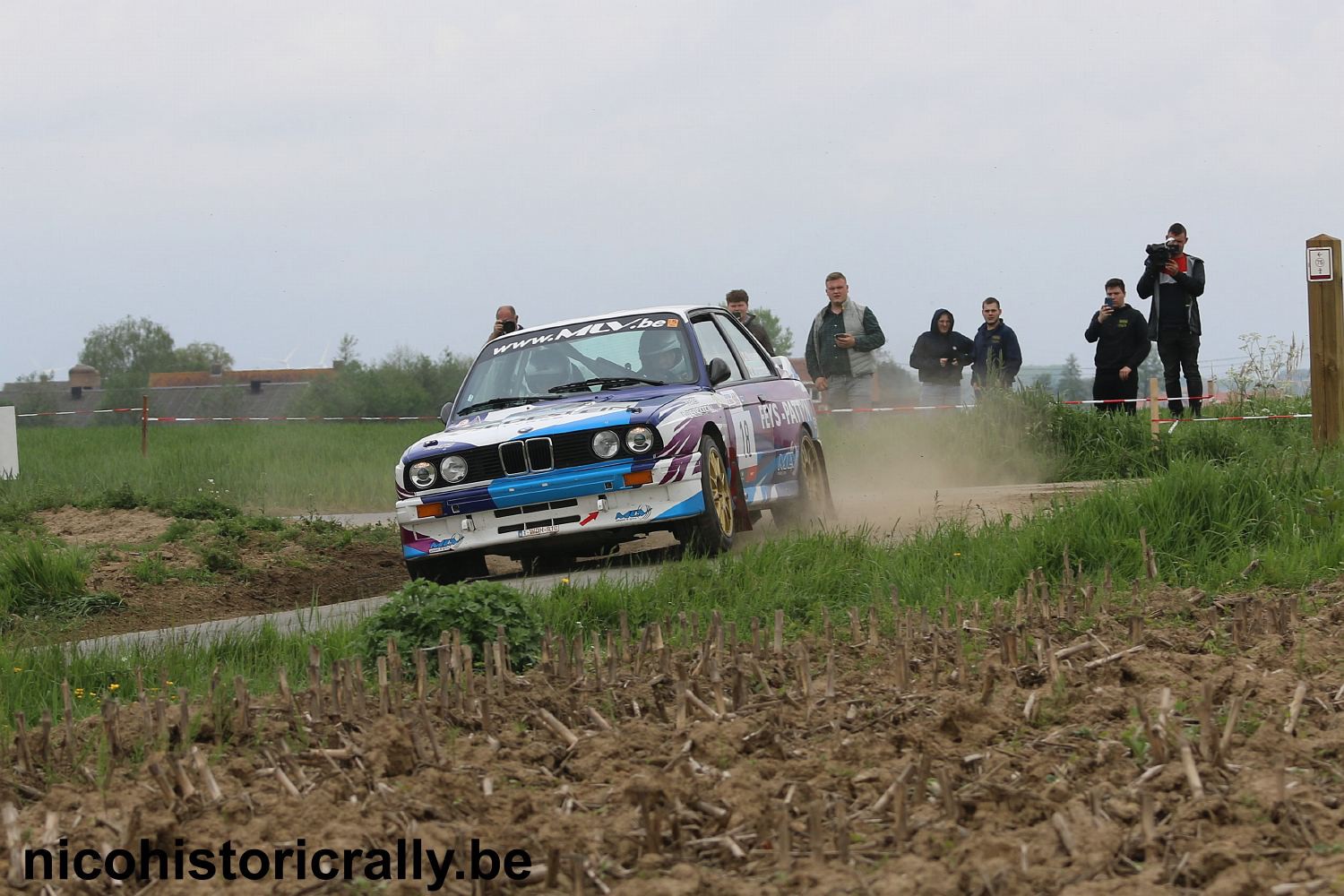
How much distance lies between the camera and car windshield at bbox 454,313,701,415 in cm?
1153

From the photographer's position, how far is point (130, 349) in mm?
121250

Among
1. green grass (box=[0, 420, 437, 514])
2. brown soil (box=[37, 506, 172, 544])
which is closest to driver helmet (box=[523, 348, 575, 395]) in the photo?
brown soil (box=[37, 506, 172, 544])

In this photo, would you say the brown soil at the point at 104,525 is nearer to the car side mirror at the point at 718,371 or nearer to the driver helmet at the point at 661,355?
the driver helmet at the point at 661,355

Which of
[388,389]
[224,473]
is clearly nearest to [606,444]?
[224,473]

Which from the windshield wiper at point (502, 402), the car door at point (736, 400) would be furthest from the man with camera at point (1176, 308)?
the windshield wiper at point (502, 402)

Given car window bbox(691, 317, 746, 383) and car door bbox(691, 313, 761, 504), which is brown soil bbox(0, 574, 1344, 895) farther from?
car window bbox(691, 317, 746, 383)

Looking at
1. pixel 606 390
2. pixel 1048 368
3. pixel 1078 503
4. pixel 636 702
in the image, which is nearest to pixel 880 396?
pixel 1048 368

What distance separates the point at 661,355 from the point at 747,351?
1.57 m

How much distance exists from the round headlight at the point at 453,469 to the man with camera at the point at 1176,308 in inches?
378

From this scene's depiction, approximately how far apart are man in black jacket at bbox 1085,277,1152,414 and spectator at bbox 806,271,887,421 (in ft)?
8.63

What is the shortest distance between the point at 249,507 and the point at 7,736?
12.2 metres

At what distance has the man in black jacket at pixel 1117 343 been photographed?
18109mm

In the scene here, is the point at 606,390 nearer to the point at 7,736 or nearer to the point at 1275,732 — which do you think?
the point at 7,736

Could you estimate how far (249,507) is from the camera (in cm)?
1725
